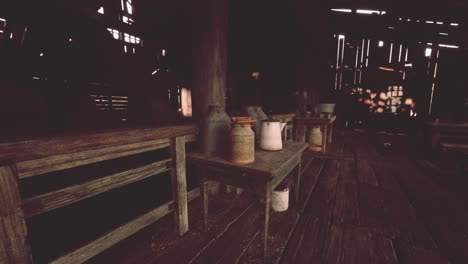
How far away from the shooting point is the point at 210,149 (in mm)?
1906

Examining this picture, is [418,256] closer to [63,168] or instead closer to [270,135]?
[270,135]

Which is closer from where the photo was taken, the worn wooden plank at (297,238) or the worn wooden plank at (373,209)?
the worn wooden plank at (297,238)

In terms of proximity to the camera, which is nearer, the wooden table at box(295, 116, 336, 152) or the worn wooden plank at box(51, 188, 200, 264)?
the worn wooden plank at box(51, 188, 200, 264)

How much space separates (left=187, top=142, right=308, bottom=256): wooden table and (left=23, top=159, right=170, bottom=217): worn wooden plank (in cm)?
51

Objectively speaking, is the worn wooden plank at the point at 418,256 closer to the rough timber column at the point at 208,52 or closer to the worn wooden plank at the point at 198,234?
the worn wooden plank at the point at 198,234

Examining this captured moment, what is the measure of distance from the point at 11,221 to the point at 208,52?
2.21m

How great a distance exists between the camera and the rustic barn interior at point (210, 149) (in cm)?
159

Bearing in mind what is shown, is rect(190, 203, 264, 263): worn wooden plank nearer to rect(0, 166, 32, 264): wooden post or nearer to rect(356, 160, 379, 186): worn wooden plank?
rect(0, 166, 32, 264): wooden post

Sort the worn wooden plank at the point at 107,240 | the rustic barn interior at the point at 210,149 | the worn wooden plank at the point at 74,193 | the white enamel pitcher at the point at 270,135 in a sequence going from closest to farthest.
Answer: the worn wooden plank at the point at 74,193
the worn wooden plank at the point at 107,240
the rustic barn interior at the point at 210,149
the white enamel pitcher at the point at 270,135

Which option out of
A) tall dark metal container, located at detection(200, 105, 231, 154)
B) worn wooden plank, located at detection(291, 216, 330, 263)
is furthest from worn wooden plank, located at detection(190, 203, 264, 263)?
tall dark metal container, located at detection(200, 105, 231, 154)

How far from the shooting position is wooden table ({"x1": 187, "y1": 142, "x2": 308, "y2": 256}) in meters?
1.51

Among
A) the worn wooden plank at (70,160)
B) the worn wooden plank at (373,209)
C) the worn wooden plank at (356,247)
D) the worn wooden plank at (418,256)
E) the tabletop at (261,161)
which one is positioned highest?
the worn wooden plank at (70,160)

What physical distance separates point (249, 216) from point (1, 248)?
204 cm

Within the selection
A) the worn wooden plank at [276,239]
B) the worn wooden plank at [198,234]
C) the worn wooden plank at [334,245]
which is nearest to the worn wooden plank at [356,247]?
the worn wooden plank at [334,245]
